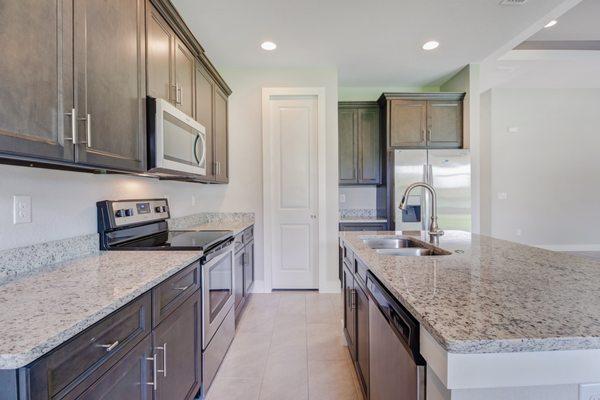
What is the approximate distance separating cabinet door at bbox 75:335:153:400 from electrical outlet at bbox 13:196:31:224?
29.3 inches

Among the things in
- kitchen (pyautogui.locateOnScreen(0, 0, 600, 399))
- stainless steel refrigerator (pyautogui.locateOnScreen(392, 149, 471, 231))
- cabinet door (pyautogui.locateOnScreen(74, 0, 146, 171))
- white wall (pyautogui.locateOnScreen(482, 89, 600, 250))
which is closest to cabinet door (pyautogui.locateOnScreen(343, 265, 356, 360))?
kitchen (pyautogui.locateOnScreen(0, 0, 600, 399))

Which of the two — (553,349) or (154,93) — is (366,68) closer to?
(154,93)

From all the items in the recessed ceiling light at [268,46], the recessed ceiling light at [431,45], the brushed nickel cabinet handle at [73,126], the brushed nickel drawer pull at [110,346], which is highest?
the recessed ceiling light at [431,45]

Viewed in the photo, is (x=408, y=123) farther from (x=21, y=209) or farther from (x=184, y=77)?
(x=21, y=209)

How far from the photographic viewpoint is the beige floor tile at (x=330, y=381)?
5.74 ft

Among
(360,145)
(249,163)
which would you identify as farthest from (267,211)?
(360,145)

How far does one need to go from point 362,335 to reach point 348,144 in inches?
115

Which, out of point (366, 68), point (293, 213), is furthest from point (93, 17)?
point (366, 68)

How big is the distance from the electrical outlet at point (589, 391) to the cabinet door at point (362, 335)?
2.80ft

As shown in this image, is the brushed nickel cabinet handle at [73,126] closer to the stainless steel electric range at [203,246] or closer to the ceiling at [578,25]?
the stainless steel electric range at [203,246]

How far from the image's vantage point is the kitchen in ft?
2.48

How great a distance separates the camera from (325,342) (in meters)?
2.35

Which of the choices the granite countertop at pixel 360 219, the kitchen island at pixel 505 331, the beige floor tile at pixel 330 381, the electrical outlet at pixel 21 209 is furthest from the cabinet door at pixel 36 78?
the granite countertop at pixel 360 219

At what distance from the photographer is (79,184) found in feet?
5.12
